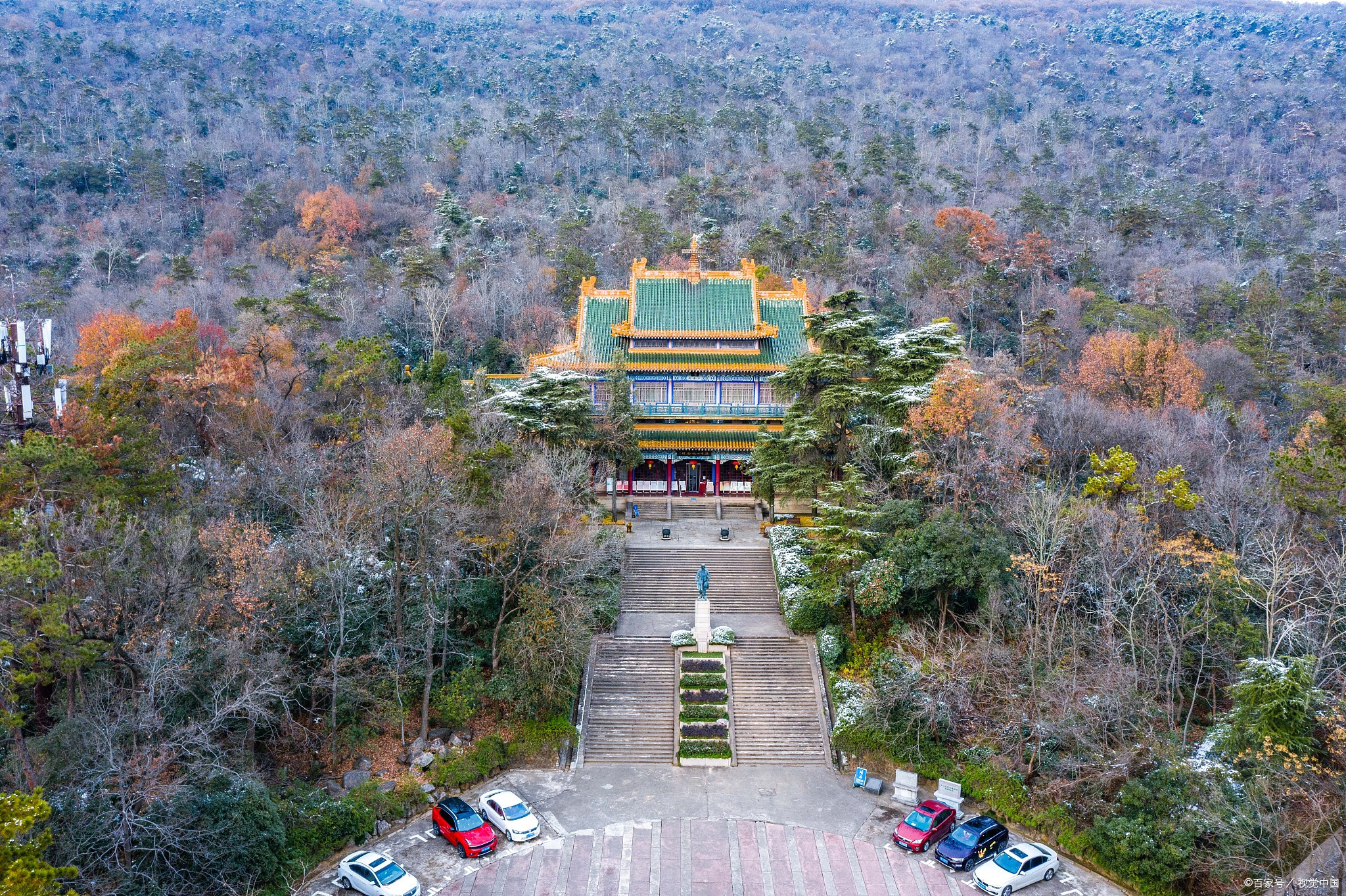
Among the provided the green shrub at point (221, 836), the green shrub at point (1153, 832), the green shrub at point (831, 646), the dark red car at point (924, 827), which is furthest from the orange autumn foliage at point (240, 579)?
the green shrub at point (1153, 832)

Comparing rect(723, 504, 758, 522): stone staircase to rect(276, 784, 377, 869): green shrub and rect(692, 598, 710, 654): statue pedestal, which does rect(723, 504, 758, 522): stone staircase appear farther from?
rect(276, 784, 377, 869): green shrub

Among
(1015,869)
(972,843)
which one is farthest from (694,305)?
(1015,869)

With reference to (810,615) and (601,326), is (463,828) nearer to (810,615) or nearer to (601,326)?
(810,615)

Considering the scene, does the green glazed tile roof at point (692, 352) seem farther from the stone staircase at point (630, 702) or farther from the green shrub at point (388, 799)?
the green shrub at point (388, 799)

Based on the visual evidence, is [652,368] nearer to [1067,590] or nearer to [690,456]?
[690,456]

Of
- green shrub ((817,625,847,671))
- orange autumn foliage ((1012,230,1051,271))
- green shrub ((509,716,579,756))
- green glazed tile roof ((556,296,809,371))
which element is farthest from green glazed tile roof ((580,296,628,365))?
orange autumn foliage ((1012,230,1051,271))

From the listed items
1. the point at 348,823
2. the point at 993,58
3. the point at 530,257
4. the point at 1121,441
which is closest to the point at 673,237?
the point at 530,257
